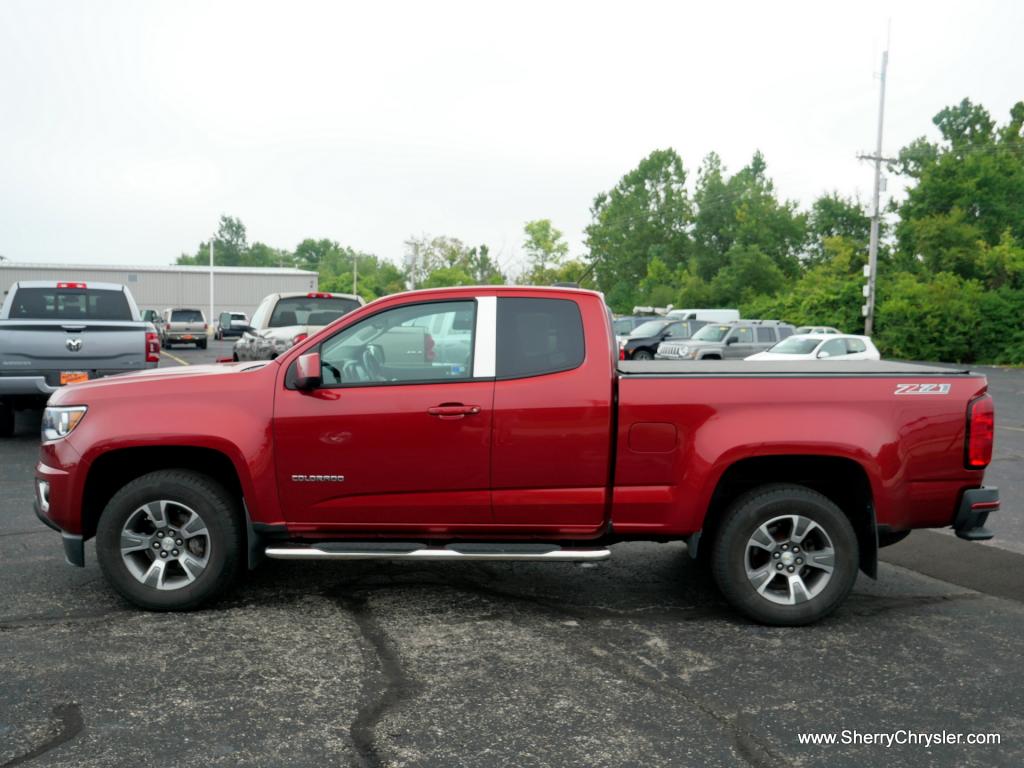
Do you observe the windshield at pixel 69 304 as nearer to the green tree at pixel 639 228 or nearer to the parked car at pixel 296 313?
the parked car at pixel 296 313

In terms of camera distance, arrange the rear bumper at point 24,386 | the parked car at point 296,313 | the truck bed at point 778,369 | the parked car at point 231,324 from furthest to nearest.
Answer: the parked car at point 296,313 < the parked car at point 231,324 < the rear bumper at point 24,386 < the truck bed at point 778,369

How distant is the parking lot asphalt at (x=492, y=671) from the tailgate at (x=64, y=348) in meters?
5.08

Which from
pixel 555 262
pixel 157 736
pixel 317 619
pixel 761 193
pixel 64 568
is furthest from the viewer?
pixel 555 262

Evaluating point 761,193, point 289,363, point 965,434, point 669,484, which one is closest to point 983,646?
point 965,434

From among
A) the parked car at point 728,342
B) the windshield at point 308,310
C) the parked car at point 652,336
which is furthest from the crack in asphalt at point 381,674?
the parked car at point 652,336

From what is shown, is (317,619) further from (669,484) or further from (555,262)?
(555,262)

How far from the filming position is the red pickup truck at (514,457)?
5102mm

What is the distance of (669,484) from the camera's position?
5.13m

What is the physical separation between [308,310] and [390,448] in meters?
12.5

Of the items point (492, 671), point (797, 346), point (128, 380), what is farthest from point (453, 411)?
point (797, 346)

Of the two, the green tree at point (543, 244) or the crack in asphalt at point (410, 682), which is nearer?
the crack in asphalt at point (410, 682)

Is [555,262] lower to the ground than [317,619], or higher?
higher

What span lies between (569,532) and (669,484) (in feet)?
1.97

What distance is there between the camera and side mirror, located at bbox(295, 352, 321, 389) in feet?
16.7
